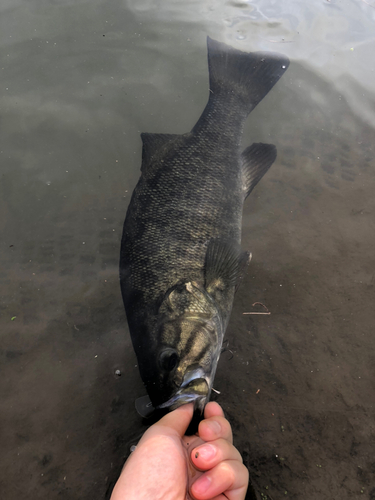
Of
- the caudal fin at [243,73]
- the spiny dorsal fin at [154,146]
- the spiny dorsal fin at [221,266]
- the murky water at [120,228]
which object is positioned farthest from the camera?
the caudal fin at [243,73]

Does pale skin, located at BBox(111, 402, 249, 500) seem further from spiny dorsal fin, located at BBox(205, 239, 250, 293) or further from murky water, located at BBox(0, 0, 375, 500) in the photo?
spiny dorsal fin, located at BBox(205, 239, 250, 293)

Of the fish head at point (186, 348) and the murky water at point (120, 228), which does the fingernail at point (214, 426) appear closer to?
the fish head at point (186, 348)

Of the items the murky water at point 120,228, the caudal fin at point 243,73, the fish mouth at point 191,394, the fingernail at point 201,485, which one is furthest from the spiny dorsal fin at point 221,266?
the caudal fin at point 243,73

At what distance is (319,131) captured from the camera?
386 centimetres

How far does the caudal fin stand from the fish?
0.22 ft

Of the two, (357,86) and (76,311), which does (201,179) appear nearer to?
(76,311)

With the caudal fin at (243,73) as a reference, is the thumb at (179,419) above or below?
below

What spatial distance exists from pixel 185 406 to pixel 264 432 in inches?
33.8

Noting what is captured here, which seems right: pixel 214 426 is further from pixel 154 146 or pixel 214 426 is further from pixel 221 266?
pixel 154 146

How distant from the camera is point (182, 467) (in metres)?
1.36

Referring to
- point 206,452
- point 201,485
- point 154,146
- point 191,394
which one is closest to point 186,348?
point 191,394

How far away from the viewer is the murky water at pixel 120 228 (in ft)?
7.01

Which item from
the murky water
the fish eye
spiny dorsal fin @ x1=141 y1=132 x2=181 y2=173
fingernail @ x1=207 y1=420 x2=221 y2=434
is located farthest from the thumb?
spiny dorsal fin @ x1=141 y1=132 x2=181 y2=173

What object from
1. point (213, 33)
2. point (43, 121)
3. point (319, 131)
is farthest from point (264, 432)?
point (213, 33)
